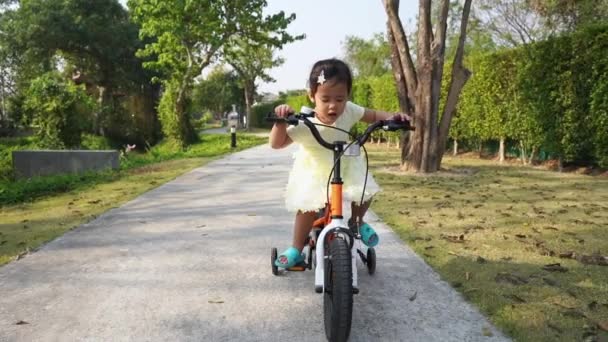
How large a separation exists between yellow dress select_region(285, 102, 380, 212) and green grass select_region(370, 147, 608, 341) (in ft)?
3.47

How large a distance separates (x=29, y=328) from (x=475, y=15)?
33.3 metres

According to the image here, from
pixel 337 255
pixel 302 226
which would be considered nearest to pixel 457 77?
pixel 302 226

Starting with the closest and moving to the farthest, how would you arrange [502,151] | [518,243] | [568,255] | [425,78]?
1. [568,255]
2. [518,243]
3. [425,78]
4. [502,151]

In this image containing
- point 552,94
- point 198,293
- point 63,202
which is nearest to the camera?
point 198,293

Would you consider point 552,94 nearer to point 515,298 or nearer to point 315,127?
point 515,298

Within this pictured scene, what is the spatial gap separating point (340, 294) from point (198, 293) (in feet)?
4.22

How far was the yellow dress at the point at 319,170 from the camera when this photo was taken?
3.04 meters

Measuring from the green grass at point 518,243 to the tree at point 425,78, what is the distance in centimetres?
130

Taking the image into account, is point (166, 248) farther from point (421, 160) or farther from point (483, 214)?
point (421, 160)

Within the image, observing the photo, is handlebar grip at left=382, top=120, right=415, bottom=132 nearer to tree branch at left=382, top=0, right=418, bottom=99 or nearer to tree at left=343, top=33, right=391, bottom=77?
tree branch at left=382, top=0, right=418, bottom=99

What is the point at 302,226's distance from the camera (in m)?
3.30

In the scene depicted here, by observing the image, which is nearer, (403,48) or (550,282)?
(550,282)

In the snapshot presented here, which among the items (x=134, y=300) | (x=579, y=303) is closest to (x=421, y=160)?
(x=579, y=303)

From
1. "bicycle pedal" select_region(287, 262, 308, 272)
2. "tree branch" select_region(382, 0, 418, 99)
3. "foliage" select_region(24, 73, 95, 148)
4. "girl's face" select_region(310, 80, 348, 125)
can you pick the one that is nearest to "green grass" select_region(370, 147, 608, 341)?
"bicycle pedal" select_region(287, 262, 308, 272)
